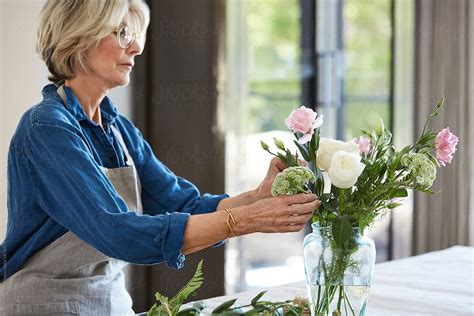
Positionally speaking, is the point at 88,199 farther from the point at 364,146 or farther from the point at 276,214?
the point at 364,146

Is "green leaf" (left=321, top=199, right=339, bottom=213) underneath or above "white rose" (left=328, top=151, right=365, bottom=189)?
underneath

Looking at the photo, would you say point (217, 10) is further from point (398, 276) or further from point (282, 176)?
point (282, 176)

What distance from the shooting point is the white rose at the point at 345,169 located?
1.54m

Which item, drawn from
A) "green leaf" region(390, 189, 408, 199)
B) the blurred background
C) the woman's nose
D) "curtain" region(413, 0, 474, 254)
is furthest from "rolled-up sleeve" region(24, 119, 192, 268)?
"curtain" region(413, 0, 474, 254)

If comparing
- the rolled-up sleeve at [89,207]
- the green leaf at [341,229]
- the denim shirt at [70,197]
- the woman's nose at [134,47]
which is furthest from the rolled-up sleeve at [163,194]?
the green leaf at [341,229]

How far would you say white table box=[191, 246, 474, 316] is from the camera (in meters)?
1.99

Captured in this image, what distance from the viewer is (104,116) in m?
2.22

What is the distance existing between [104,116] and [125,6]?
304 millimetres

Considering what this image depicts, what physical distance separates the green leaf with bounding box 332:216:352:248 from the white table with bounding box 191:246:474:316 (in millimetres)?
414

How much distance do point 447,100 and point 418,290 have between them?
7.02ft

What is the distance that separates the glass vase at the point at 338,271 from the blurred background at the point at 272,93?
2643mm

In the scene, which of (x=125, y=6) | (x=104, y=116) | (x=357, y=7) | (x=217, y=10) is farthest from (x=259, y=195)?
(x=357, y=7)

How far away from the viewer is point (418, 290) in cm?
220

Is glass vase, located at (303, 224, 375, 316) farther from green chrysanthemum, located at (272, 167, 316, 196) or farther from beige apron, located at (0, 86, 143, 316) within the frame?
beige apron, located at (0, 86, 143, 316)
